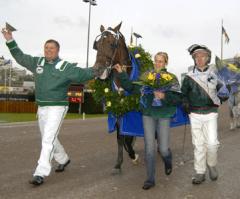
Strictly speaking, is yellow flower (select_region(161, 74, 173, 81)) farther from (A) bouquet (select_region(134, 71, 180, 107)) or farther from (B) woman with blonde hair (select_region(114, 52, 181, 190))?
(B) woman with blonde hair (select_region(114, 52, 181, 190))

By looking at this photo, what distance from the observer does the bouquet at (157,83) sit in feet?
19.9

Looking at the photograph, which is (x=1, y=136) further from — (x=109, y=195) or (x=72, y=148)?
(x=109, y=195)

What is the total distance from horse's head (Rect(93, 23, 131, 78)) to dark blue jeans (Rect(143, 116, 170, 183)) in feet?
3.69

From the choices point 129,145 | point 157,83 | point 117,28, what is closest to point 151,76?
point 157,83

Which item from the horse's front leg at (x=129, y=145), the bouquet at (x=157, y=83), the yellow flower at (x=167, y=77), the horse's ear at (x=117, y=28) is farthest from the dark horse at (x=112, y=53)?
the yellow flower at (x=167, y=77)

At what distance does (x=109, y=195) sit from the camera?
218 inches

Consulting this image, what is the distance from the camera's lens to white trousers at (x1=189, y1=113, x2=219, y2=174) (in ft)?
20.6

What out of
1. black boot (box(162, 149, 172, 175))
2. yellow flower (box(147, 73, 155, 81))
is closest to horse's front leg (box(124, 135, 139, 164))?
black boot (box(162, 149, 172, 175))

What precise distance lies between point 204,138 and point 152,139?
902 millimetres

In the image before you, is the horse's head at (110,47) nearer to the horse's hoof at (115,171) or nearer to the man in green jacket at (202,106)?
the man in green jacket at (202,106)

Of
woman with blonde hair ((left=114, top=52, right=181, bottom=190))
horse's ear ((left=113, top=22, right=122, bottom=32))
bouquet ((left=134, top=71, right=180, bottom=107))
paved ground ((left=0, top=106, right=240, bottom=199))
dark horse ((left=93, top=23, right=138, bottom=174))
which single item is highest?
horse's ear ((left=113, top=22, right=122, bottom=32))

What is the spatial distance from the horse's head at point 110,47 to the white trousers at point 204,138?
4.93 ft

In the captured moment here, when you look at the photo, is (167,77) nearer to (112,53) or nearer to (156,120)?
(156,120)

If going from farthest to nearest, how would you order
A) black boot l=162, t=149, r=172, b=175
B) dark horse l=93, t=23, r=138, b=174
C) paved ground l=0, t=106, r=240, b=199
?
1. dark horse l=93, t=23, r=138, b=174
2. black boot l=162, t=149, r=172, b=175
3. paved ground l=0, t=106, r=240, b=199
